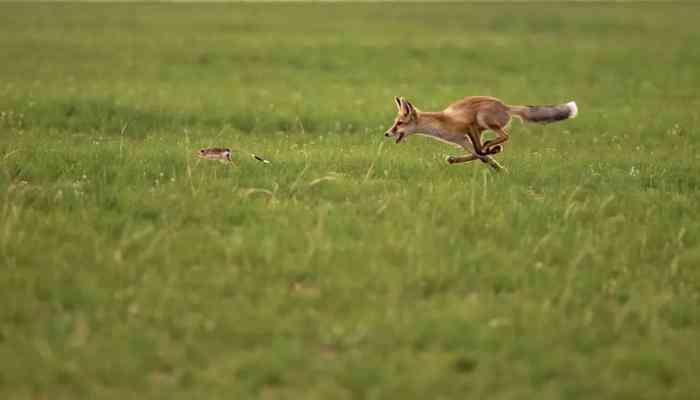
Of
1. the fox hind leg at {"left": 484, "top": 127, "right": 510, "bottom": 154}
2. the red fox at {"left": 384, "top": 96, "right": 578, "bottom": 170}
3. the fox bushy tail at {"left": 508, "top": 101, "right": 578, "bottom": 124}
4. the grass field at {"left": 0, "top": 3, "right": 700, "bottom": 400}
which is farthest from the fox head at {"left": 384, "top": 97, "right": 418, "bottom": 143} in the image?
the fox bushy tail at {"left": 508, "top": 101, "right": 578, "bottom": 124}

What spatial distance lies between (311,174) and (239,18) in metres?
35.2

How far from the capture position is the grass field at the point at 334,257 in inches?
244

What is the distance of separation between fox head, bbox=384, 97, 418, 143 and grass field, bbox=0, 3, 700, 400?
25.7 inches

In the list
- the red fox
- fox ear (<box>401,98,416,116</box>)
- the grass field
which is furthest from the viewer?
the red fox

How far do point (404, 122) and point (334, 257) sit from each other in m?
3.87

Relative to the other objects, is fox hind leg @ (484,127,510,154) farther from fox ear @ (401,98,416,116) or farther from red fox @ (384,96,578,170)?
fox ear @ (401,98,416,116)

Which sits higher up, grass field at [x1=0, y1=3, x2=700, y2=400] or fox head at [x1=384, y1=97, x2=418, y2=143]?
fox head at [x1=384, y1=97, x2=418, y2=143]

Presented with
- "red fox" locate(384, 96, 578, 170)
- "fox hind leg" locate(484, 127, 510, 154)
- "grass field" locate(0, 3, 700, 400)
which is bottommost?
"grass field" locate(0, 3, 700, 400)

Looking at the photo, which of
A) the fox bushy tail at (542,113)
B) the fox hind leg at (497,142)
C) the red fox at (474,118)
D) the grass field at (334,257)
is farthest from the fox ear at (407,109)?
the fox bushy tail at (542,113)

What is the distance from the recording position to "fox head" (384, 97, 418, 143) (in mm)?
11516

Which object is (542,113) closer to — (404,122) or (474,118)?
(474,118)

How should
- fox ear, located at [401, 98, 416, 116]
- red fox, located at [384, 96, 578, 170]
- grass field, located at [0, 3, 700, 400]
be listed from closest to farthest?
grass field, located at [0, 3, 700, 400]
fox ear, located at [401, 98, 416, 116]
red fox, located at [384, 96, 578, 170]

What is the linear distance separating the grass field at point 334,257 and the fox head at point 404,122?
65 centimetres

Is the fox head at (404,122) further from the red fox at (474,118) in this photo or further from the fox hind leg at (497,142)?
the fox hind leg at (497,142)
